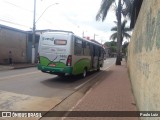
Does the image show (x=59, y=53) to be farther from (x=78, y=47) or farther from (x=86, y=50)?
(x=86, y=50)

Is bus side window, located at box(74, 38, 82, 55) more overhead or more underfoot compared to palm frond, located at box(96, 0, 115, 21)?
more underfoot

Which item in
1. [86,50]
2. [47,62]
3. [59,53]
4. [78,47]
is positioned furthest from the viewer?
[86,50]

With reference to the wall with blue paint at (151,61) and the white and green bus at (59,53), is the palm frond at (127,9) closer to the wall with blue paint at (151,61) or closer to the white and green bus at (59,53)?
the white and green bus at (59,53)

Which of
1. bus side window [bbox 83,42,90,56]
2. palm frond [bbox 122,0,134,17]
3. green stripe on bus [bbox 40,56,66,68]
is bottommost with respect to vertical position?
green stripe on bus [bbox 40,56,66,68]

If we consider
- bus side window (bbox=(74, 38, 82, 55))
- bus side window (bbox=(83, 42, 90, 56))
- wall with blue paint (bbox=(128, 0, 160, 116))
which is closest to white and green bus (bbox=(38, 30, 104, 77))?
bus side window (bbox=(74, 38, 82, 55))

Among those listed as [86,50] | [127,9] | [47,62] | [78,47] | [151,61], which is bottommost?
[47,62]

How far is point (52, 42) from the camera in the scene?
14594 mm

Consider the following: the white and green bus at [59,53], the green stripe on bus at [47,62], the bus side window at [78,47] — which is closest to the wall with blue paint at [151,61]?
the white and green bus at [59,53]

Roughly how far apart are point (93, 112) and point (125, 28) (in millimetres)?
52704

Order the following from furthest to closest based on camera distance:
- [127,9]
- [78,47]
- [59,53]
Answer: [127,9], [78,47], [59,53]

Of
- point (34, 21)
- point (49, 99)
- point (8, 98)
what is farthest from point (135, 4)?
point (34, 21)

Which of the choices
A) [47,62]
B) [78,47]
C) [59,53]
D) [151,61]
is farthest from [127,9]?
[151,61]

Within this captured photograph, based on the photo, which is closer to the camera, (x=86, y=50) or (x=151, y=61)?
(x=151, y=61)

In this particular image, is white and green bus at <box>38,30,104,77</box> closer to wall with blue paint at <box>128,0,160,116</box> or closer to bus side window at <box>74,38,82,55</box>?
bus side window at <box>74,38,82,55</box>
